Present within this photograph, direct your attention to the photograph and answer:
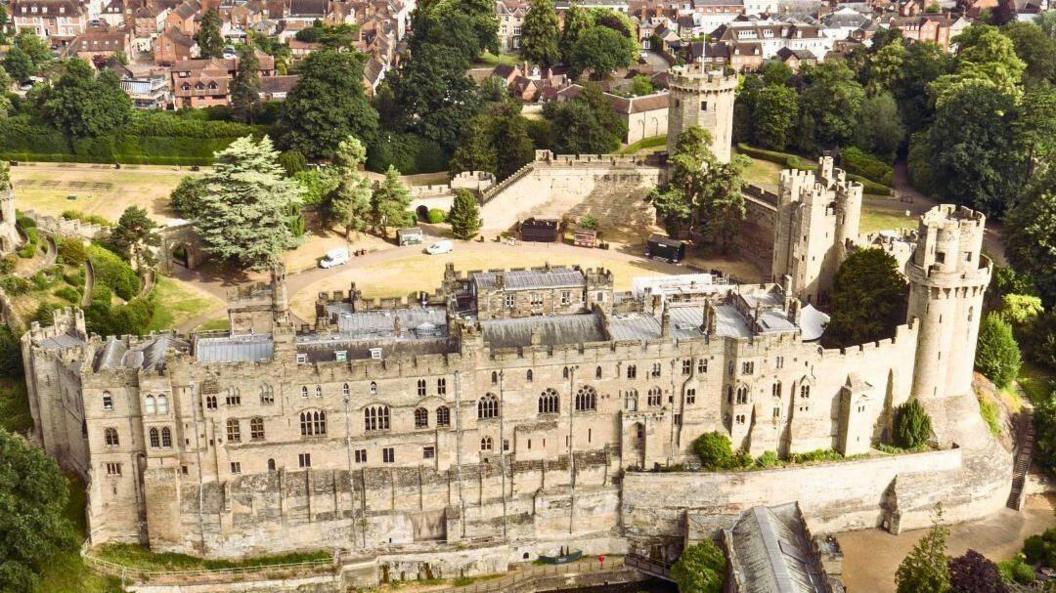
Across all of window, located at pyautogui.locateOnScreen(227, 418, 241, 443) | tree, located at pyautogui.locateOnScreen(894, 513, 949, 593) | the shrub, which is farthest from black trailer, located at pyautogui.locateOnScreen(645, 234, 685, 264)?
window, located at pyautogui.locateOnScreen(227, 418, 241, 443)

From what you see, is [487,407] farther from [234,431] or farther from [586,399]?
[234,431]

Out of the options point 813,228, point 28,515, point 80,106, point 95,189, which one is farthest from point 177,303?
point 813,228

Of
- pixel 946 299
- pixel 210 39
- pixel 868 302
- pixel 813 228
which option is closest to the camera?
pixel 946 299

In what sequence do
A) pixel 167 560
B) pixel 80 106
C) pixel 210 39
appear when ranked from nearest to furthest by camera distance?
pixel 167 560 < pixel 80 106 < pixel 210 39

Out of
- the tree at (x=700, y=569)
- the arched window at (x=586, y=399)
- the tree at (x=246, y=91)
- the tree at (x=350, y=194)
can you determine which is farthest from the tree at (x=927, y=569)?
the tree at (x=246, y=91)

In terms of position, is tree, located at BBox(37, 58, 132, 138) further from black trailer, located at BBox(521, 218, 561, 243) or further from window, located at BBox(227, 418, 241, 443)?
window, located at BBox(227, 418, 241, 443)

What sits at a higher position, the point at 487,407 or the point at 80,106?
the point at 80,106

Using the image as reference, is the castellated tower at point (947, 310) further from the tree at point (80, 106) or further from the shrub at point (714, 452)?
the tree at point (80, 106)
